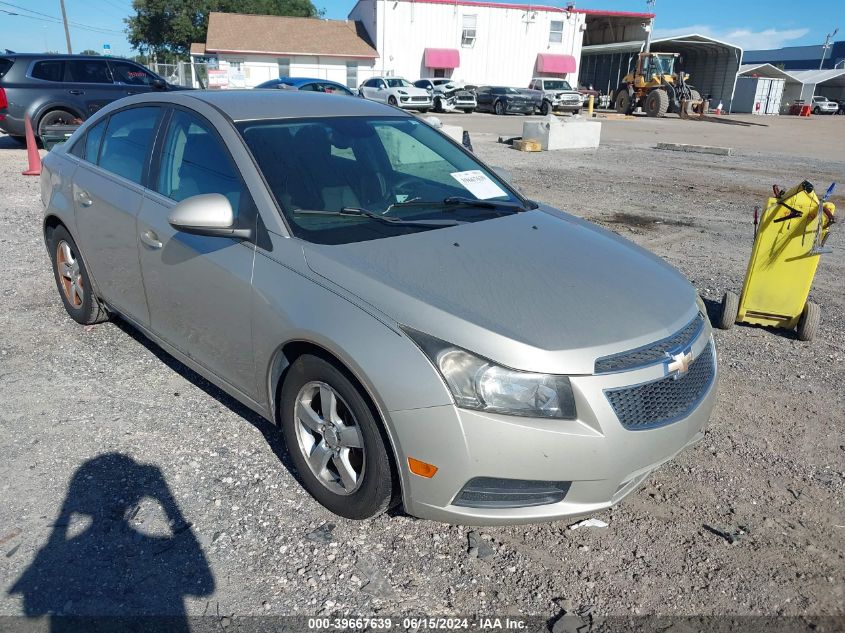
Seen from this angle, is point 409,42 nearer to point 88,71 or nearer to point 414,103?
point 414,103

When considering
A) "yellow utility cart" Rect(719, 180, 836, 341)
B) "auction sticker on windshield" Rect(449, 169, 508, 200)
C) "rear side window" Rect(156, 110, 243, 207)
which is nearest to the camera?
"rear side window" Rect(156, 110, 243, 207)

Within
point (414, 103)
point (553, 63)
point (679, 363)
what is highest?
point (553, 63)

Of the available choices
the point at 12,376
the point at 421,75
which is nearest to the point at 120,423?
the point at 12,376

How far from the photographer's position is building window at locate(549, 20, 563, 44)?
4691 centimetres

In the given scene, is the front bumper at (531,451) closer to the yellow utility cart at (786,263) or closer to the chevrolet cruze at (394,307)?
the chevrolet cruze at (394,307)

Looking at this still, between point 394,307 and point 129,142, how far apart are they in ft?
7.97

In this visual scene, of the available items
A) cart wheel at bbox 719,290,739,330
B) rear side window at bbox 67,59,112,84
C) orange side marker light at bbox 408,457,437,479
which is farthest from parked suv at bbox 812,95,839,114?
orange side marker light at bbox 408,457,437,479

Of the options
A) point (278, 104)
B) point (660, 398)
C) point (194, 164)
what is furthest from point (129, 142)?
point (660, 398)

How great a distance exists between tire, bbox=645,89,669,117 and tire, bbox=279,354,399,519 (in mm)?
37753

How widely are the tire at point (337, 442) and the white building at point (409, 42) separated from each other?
43777 mm

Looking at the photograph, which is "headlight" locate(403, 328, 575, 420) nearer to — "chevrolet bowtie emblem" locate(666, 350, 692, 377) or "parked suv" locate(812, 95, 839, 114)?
"chevrolet bowtie emblem" locate(666, 350, 692, 377)

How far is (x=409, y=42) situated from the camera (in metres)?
44.8

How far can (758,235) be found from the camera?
4.93m

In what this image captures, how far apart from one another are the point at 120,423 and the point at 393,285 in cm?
197
